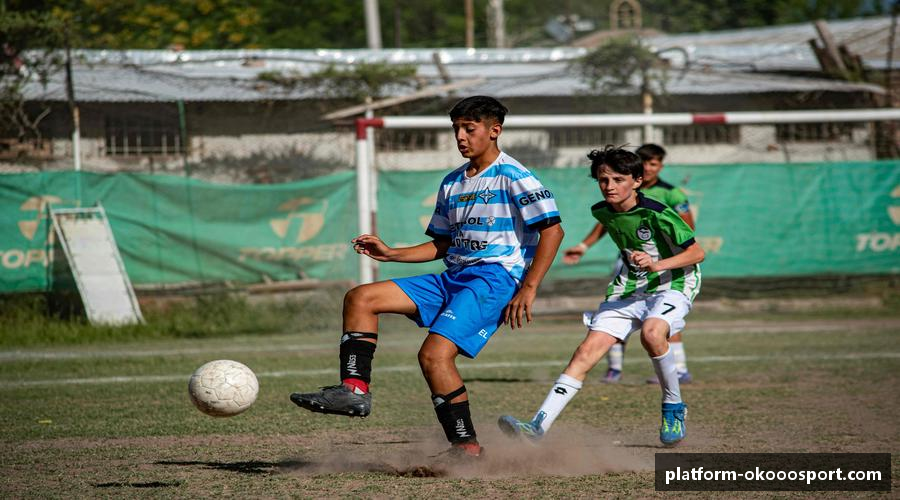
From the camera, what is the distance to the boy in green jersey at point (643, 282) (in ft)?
19.5

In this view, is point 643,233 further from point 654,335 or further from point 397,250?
point 397,250

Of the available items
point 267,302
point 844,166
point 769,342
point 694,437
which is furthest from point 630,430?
point 844,166

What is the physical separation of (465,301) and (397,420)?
2.11m

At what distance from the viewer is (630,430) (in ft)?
21.5

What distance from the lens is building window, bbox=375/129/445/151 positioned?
17.1 m

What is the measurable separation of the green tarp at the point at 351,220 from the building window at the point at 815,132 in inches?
105

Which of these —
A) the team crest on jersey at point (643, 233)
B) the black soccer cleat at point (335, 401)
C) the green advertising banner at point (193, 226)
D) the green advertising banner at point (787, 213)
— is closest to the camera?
the black soccer cleat at point (335, 401)

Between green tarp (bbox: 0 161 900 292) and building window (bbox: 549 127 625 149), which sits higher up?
building window (bbox: 549 127 625 149)

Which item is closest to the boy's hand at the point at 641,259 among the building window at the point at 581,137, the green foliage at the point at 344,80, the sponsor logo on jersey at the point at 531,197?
the sponsor logo on jersey at the point at 531,197

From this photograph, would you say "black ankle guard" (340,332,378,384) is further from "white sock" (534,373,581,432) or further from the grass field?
"white sock" (534,373,581,432)

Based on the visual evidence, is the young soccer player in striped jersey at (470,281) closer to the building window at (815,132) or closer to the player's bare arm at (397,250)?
the player's bare arm at (397,250)

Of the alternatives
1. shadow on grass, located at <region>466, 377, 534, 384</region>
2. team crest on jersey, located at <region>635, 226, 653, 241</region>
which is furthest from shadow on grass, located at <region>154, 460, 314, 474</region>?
shadow on grass, located at <region>466, 377, 534, 384</region>

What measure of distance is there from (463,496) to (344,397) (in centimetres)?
74

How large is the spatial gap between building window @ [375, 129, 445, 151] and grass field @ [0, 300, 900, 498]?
5851 millimetres
